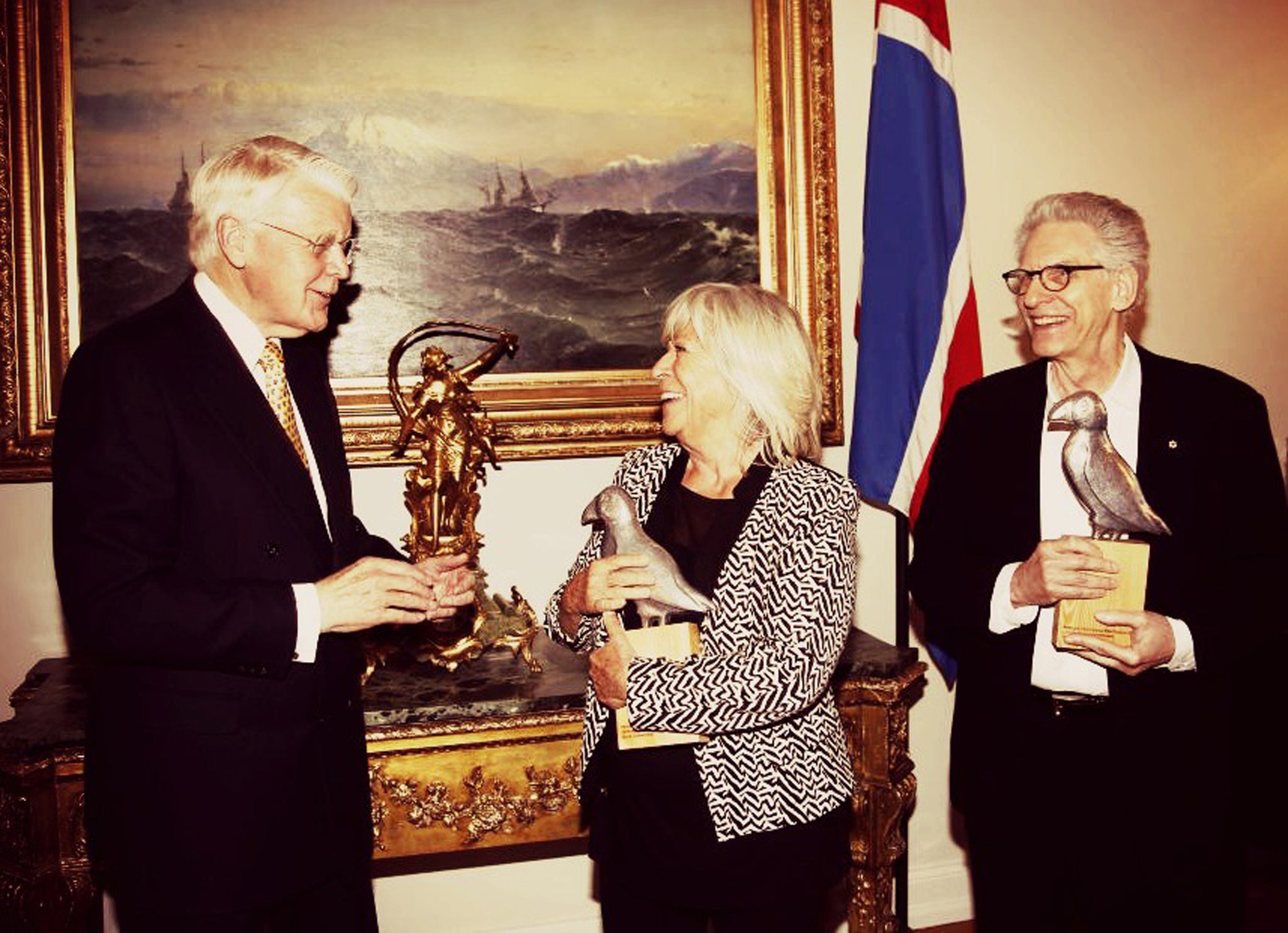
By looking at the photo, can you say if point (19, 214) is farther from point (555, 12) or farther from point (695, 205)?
point (695, 205)

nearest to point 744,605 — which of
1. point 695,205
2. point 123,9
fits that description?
point 695,205

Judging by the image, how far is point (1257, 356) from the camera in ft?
13.3

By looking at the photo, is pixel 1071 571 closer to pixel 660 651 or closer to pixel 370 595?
pixel 660 651

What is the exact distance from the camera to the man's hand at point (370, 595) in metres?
1.96

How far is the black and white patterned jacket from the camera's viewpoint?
6.35 ft

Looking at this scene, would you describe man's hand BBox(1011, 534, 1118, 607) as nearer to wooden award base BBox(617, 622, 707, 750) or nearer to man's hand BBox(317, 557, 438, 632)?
wooden award base BBox(617, 622, 707, 750)

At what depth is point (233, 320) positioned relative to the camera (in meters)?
2.09

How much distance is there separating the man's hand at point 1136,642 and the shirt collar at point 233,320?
160 centimetres

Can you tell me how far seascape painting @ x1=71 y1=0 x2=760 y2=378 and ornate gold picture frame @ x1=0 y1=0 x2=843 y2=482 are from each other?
0.14 ft

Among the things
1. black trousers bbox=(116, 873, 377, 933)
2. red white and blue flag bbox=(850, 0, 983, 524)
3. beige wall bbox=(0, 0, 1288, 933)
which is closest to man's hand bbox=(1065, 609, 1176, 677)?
red white and blue flag bbox=(850, 0, 983, 524)

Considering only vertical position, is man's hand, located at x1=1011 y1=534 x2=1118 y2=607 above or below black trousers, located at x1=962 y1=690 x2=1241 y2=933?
above

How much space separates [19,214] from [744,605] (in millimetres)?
2254

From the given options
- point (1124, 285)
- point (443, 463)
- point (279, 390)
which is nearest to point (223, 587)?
point (279, 390)

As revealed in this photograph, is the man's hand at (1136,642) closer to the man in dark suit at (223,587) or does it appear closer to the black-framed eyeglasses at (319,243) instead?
the man in dark suit at (223,587)
